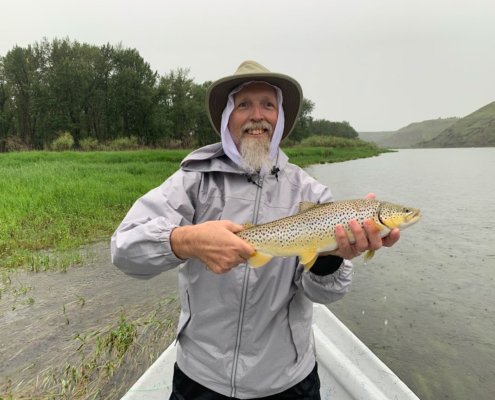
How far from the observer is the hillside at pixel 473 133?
138 m

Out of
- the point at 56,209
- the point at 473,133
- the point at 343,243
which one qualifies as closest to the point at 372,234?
the point at 343,243

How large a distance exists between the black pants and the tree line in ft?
155

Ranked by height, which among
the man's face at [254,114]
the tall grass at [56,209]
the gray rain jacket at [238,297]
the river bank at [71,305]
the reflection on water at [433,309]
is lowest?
the reflection on water at [433,309]

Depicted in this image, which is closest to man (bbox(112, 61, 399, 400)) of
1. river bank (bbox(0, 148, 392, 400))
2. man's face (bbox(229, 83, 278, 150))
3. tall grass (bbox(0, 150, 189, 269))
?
man's face (bbox(229, 83, 278, 150))

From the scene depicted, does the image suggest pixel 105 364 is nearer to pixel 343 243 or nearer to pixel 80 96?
pixel 343 243

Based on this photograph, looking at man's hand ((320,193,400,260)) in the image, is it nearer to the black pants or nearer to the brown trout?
the brown trout

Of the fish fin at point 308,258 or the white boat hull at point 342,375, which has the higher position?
A: the fish fin at point 308,258

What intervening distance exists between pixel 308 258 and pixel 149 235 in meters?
1.05

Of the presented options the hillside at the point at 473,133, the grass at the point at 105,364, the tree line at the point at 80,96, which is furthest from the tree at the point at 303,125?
the hillside at the point at 473,133

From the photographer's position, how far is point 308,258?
7.31ft

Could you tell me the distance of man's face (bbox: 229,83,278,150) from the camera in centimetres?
265

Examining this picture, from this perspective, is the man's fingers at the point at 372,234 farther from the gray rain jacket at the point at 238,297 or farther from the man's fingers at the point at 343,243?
the gray rain jacket at the point at 238,297

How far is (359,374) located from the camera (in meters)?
3.19

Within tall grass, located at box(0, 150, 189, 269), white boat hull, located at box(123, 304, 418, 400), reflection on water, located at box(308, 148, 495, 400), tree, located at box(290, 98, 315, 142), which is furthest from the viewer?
tree, located at box(290, 98, 315, 142)
